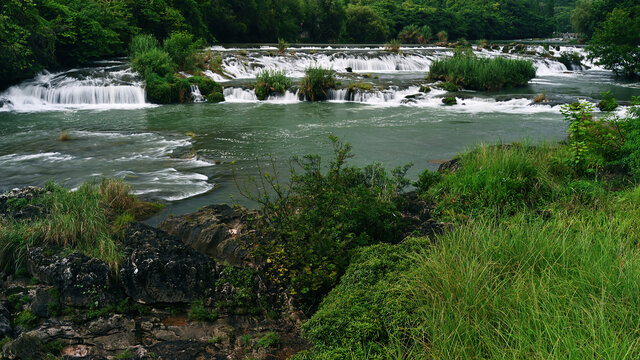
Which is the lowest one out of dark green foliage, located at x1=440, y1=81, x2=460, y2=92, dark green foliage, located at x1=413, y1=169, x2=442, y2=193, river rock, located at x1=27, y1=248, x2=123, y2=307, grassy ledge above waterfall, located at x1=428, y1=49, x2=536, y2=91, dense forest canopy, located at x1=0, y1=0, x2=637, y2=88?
river rock, located at x1=27, y1=248, x2=123, y2=307

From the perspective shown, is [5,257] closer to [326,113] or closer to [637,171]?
[637,171]

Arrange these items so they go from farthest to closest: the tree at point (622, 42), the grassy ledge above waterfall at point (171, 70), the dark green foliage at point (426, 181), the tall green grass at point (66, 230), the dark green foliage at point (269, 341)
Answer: the tree at point (622, 42) → the grassy ledge above waterfall at point (171, 70) → the dark green foliage at point (426, 181) → the tall green grass at point (66, 230) → the dark green foliage at point (269, 341)

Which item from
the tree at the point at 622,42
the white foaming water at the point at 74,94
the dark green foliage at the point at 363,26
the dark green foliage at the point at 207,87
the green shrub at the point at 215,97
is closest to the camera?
the white foaming water at the point at 74,94

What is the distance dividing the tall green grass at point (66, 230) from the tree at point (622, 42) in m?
31.5

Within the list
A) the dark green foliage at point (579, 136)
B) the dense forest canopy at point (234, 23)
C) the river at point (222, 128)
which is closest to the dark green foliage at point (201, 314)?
the river at point (222, 128)

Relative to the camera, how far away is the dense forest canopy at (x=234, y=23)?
2148cm

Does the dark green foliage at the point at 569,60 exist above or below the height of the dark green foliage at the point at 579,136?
above

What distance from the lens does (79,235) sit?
563 cm

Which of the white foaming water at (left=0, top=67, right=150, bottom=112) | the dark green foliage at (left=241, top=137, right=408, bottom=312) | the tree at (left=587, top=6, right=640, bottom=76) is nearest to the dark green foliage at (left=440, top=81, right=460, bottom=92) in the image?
the tree at (left=587, top=6, right=640, bottom=76)

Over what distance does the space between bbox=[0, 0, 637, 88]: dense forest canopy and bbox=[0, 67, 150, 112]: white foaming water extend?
97 centimetres

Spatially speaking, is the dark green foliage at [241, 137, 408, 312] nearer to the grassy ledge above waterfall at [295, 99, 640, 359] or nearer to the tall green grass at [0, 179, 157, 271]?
the grassy ledge above waterfall at [295, 99, 640, 359]

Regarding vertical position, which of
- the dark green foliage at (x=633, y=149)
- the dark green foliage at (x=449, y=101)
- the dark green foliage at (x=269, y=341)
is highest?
the dark green foliage at (x=449, y=101)

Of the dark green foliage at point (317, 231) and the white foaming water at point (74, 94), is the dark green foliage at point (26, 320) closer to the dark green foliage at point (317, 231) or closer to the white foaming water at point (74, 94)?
the dark green foliage at point (317, 231)

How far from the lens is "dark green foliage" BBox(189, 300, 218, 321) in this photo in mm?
4359
